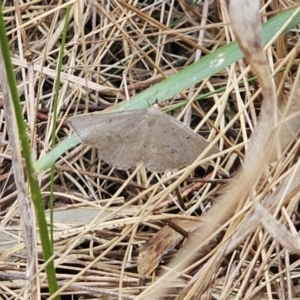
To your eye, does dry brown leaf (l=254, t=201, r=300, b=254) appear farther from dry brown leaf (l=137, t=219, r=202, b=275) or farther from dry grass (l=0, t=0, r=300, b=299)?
dry brown leaf (l=137, t=219, r=202, b=275)

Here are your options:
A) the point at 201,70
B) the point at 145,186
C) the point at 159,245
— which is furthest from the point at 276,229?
the point at 145,186

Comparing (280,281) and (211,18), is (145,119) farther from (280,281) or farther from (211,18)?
(211,18)

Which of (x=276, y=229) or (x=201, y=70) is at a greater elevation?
(x=201, y=70)

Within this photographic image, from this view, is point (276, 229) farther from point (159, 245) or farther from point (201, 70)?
point (159, 245)

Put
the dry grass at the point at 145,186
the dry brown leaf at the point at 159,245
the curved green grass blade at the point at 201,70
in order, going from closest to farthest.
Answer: the curved green grass blade at the point at 201,70
the dry grass at the point at 145,186
the dry brown leaf at the point at 159,245

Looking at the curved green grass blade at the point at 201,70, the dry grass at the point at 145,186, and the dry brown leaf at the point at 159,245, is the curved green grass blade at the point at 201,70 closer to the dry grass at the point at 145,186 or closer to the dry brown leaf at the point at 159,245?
the dry grass at the point at 145,186

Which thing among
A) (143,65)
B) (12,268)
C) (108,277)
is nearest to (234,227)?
(108,277)

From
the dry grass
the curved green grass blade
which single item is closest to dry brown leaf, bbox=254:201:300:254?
the dry grass

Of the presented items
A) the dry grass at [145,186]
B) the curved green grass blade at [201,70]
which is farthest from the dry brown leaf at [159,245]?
the curved green grass blade at [201,70]
